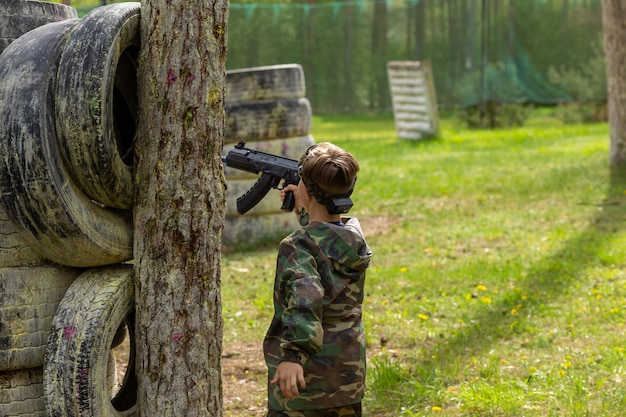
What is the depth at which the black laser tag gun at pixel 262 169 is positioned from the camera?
379 cm

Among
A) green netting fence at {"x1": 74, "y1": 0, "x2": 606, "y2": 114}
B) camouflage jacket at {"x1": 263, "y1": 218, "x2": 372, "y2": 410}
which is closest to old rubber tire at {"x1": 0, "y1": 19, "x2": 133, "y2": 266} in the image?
camouflage jacket at {"x1": 263, "y1": 218, "x2": 372, "y2": 410}

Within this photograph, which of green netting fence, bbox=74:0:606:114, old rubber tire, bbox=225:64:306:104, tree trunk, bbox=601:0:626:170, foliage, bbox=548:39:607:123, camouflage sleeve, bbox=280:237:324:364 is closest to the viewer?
camouflage sleeve, bbox=280:237:324:364

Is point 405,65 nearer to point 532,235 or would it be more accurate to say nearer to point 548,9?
point 548,9

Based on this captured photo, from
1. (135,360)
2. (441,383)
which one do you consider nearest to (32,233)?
(135,360)

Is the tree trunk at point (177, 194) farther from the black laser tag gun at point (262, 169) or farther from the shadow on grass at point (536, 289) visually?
the shadow on grass at point (536, 289)

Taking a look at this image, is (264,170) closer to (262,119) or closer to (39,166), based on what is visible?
(39,166)

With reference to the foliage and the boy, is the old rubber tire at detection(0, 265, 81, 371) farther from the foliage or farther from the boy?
the foliage

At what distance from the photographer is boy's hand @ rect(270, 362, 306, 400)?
3074 millimetres

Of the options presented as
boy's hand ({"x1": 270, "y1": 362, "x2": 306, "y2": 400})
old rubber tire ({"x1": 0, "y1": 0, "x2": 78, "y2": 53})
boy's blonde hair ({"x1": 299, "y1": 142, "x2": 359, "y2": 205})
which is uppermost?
old rubber tire ({"x1": 0, "y1": 0, "x2": 78, "y2": 53})

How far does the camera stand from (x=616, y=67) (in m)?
10.9

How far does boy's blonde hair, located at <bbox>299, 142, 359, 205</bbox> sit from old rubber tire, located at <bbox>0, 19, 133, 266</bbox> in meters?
0.78

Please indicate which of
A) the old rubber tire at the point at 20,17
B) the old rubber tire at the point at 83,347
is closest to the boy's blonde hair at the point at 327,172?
the old rubber tire at the point at 83,347

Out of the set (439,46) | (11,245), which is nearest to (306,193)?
(11,245)

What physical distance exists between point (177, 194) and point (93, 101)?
467 millimetres
